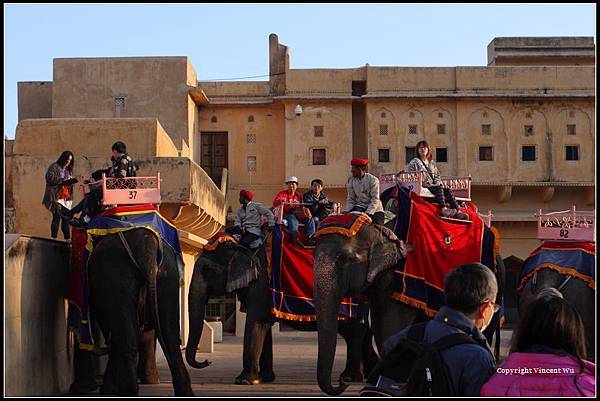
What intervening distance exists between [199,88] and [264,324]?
64.9ft

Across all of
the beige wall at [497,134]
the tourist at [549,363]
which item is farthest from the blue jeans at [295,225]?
the beige wall at [497,134]

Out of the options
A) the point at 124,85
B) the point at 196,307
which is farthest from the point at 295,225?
the point at 124,85

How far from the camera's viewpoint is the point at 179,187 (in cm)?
1764

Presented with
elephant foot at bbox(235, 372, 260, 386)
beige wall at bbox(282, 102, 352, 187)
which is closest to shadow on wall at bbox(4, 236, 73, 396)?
elephant foot at bbox(235, 372, 260, 386)

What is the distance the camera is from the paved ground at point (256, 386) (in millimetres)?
11352

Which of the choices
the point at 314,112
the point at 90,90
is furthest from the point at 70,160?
the point at 314,112

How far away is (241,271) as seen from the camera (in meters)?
12.7

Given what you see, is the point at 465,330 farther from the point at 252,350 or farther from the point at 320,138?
the point at 320,138

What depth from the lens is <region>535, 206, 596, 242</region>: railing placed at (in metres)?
11.5

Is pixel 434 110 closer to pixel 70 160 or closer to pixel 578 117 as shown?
pixel 578 117

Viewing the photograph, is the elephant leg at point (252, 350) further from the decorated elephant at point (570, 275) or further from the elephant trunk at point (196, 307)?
the decorated elephant at point (570, 275)

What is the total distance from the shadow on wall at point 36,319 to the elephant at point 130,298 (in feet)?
1.61

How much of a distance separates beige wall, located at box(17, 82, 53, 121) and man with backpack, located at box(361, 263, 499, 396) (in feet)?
90.1

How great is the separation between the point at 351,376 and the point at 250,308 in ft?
4.97
